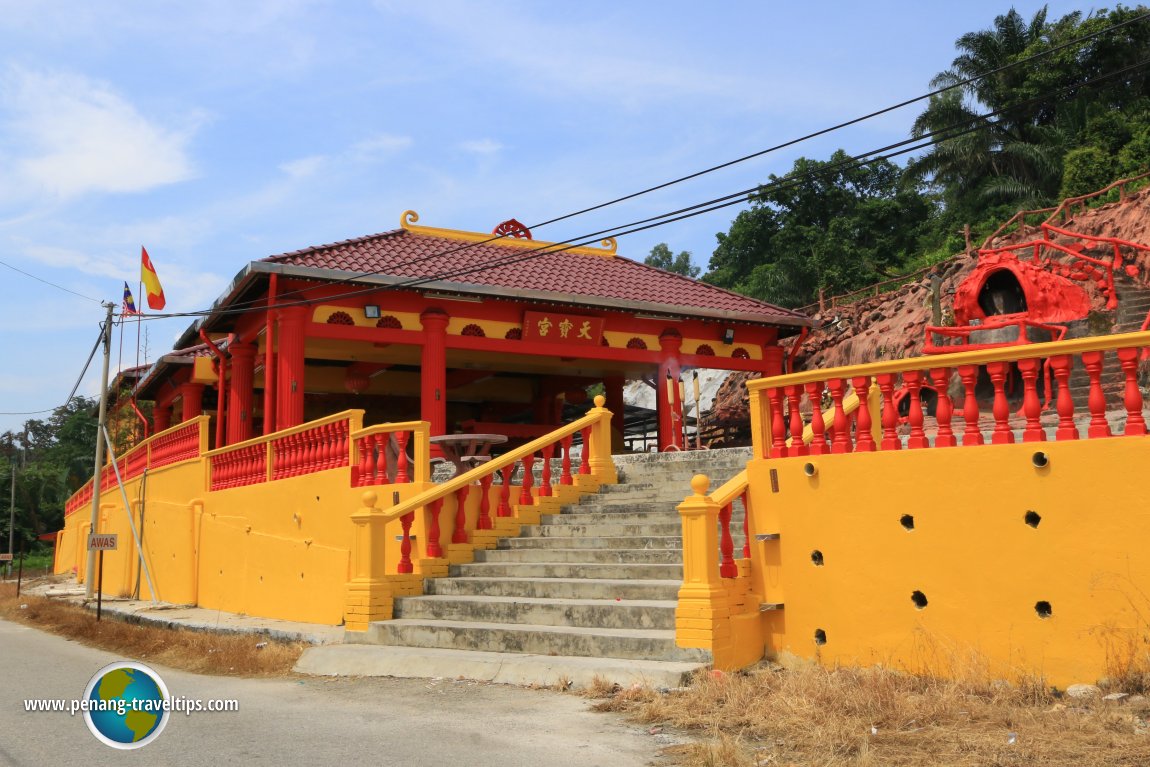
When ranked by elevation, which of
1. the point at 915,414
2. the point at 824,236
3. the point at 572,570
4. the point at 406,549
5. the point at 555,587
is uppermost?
the point at 824,236

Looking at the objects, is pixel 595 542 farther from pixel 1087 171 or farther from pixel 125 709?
pixel 1087 171

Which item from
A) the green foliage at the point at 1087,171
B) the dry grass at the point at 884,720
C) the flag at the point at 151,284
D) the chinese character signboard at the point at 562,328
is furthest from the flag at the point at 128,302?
the green foliage at the point at 1087,171

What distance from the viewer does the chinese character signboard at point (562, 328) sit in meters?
16.3

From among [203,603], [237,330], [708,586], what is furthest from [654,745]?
[237,330]

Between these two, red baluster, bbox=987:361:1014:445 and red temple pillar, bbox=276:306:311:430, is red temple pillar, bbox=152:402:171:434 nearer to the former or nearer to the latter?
red temple pillar, bbox=276:306:311:430

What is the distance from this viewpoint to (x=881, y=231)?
1661 inches

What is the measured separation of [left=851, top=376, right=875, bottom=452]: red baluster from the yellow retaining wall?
Answer: 14 centimetres

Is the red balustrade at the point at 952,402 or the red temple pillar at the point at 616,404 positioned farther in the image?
the red temple pillar at the point at 616,404

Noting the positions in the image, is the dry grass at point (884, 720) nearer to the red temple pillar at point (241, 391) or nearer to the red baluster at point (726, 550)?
the red baluster at point (726, 550)

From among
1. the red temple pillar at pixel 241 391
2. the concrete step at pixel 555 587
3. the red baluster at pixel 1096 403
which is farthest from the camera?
the red temple pillar at pixel 241 391

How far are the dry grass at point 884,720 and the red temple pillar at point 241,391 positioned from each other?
1197 cm

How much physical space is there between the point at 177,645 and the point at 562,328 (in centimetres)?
819

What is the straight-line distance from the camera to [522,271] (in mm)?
17203

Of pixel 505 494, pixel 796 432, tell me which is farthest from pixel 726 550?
pixel 505 494
